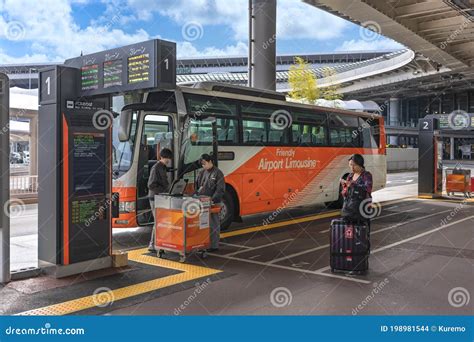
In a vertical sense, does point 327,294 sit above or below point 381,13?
below

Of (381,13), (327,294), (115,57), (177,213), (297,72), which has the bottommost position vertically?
(327,294)

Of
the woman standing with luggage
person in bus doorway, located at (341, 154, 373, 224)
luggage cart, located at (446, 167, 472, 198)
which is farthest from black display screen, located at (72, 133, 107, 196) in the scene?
luggage cart, located at (446, 167, 472, 198)

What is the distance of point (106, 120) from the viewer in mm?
7891

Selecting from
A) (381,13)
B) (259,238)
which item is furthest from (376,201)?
(259,238)

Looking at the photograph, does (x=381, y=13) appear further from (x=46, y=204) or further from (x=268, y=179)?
(x=46, y=204)

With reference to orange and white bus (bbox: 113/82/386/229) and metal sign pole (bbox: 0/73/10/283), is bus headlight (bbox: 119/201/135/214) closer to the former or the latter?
orange and white bus (bbox: 113/82/386/229)

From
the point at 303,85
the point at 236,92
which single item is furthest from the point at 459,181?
the point at 303,85

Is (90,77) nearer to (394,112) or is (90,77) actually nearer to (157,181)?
(157,181)

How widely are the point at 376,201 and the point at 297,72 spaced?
21.5m

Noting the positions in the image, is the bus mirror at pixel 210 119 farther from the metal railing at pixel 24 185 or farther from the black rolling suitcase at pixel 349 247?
the metal railing at pixel 24 185

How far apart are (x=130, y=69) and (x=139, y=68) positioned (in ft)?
0.60

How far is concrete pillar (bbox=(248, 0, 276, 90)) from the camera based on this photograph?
20.5m

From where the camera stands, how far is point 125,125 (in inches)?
392

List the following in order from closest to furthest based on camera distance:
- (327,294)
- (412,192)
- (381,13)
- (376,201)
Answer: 1. (327,294)
2. (381,13)
3. (376,201)
4. (412,192)
